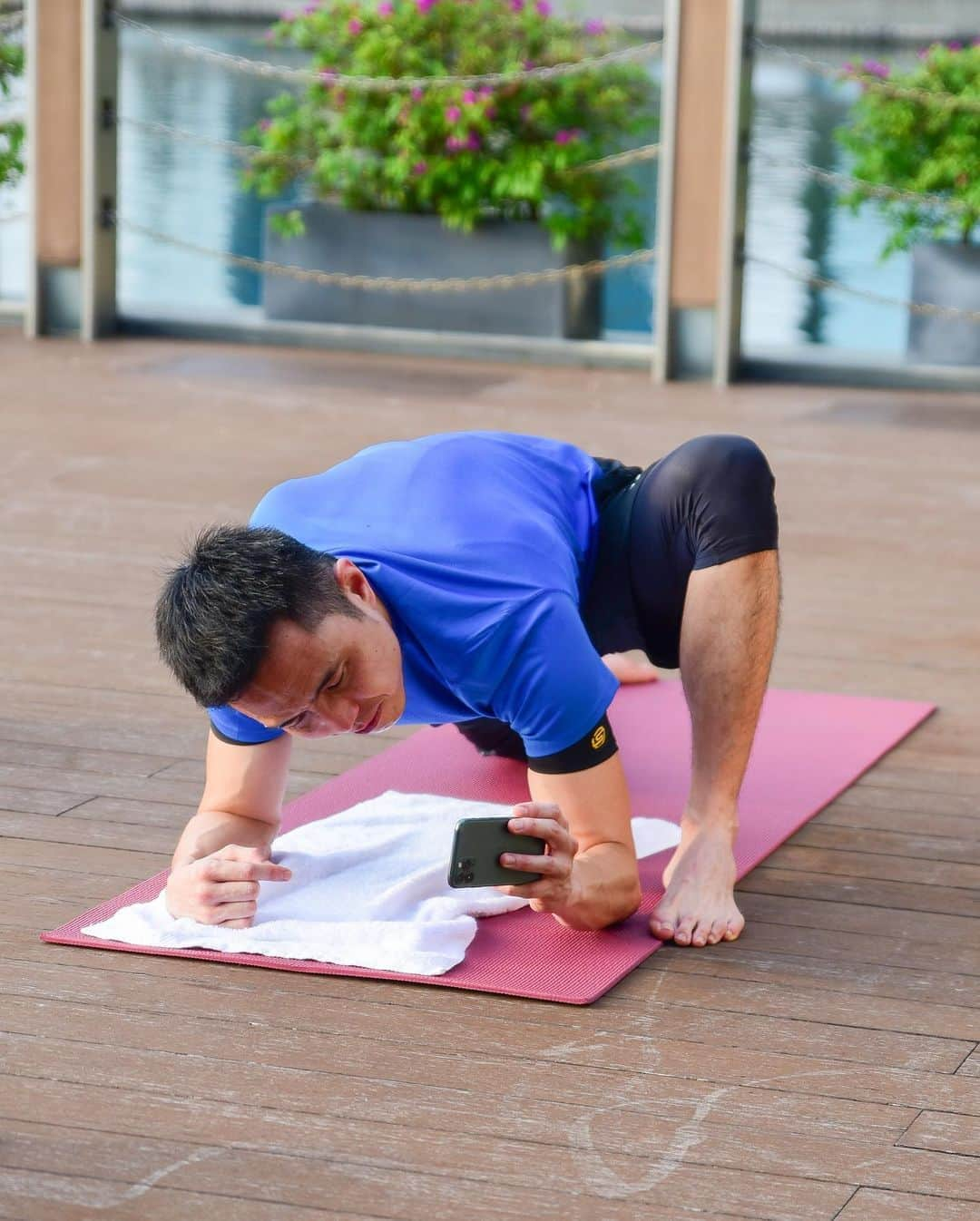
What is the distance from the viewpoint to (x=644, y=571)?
2.56 meters

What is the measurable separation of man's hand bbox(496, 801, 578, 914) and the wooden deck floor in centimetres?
12

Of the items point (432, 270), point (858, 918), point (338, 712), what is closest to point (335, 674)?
point (338, 712)

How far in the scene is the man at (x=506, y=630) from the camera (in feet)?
6.61

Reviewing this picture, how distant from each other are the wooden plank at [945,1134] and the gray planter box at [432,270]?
4708 millimetres

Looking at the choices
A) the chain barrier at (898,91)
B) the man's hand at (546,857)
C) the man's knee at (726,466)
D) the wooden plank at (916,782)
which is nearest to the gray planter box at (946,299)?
the chain barrier at (898,91)

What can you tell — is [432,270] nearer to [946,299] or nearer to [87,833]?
[946,299]

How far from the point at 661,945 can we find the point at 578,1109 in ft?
1.41

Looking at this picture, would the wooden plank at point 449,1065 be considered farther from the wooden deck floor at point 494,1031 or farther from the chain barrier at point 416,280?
the chain barrier at point 416,280

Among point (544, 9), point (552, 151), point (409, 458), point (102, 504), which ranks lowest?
point (102, 504)

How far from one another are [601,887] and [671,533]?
518mm

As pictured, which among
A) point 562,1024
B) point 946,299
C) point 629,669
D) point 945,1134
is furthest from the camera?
point 946,299

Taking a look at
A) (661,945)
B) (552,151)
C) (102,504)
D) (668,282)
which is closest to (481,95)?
(552,151)

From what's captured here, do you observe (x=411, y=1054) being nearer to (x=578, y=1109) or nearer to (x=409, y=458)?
(x=578, y=1109)

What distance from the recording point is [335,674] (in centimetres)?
202
